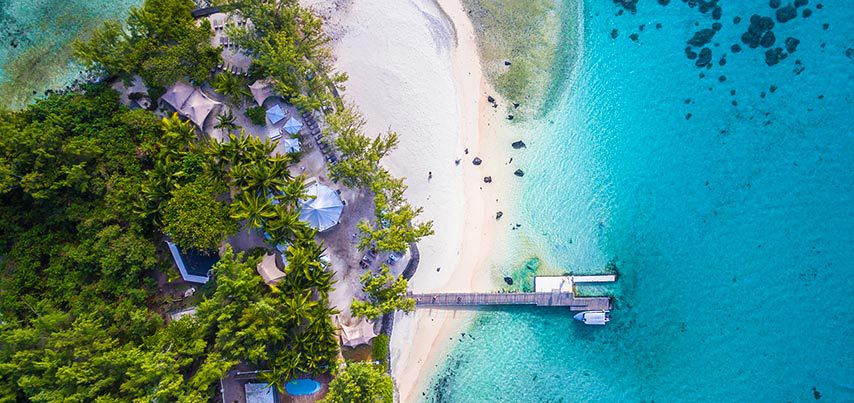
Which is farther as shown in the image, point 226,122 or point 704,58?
point 704,58

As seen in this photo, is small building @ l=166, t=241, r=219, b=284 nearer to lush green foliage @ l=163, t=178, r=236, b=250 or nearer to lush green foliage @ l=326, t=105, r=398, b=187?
lush green foliage @ l=163, t=178, r=236, b=250

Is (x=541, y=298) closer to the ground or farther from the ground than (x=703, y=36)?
closer to the ground

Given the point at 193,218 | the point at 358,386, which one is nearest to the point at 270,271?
the point at 193,218

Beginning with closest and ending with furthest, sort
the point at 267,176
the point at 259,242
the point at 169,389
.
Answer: the point at 169,389, the point at 267,176, the point at 259,242

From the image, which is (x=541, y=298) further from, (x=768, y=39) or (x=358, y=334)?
(x=768, y=39)

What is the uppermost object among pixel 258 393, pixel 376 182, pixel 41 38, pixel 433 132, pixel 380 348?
pixel 41 38

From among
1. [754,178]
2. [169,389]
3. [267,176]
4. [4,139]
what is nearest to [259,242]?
[267,176]

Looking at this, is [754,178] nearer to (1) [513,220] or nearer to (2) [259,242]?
(1) [513,220]
